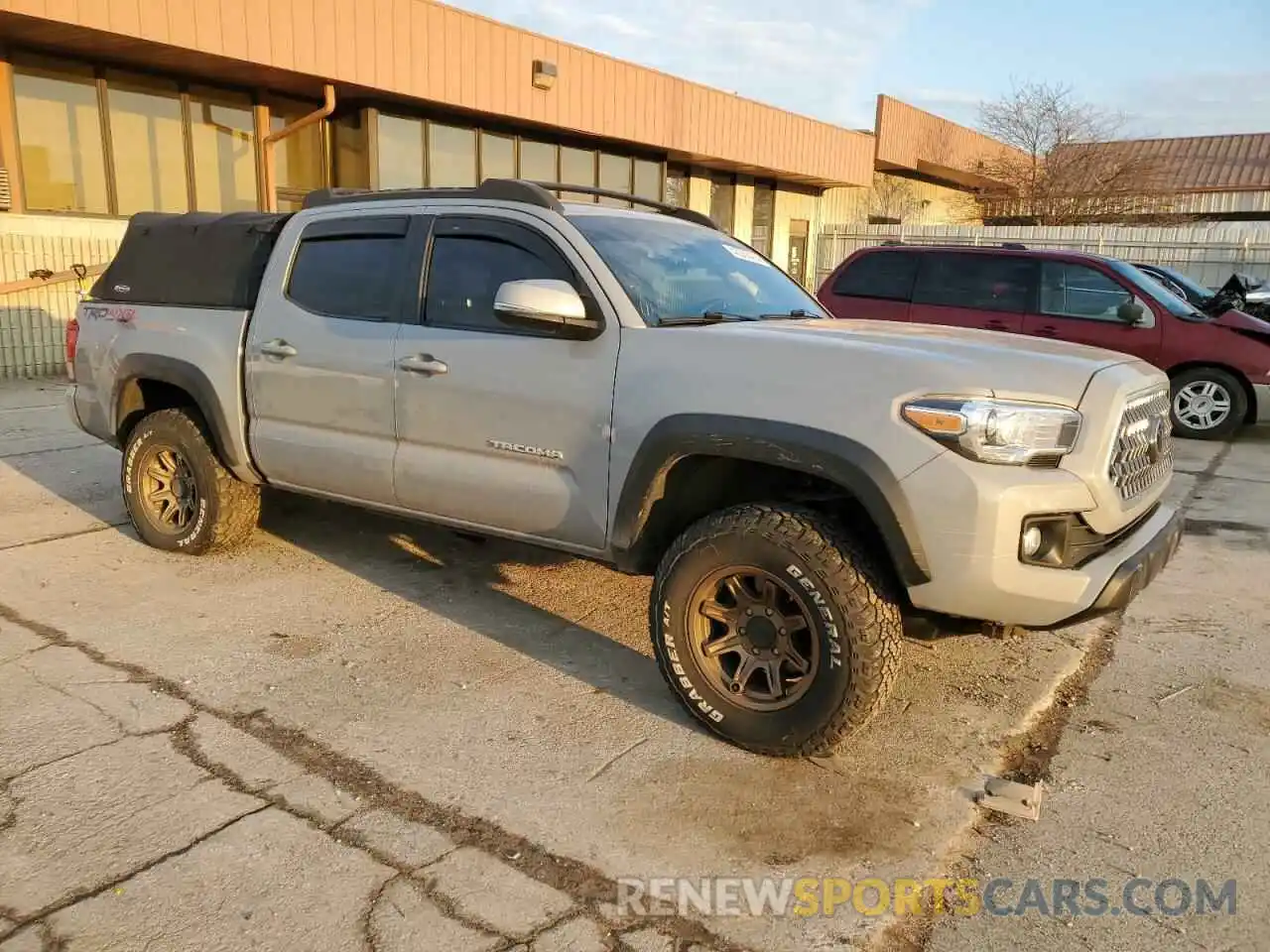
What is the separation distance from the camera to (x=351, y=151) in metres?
15.1

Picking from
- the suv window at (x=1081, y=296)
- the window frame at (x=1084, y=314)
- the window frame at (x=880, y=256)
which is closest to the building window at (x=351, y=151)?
the window frame at (x=880, y=256)

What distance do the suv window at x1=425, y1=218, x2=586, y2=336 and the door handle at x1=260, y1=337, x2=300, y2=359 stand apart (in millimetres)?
839

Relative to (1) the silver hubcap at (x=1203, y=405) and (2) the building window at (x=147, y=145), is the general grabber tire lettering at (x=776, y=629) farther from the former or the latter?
(2) the building window at (x=147, y=145)

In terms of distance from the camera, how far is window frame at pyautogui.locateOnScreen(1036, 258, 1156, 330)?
9.68 m

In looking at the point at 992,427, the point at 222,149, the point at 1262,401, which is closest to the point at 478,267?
the point at 992,427

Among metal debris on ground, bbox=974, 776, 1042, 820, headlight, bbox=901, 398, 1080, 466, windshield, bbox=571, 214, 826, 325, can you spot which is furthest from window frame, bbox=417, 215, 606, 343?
metal debris on ground, bbox=974, 776, 1042, 820

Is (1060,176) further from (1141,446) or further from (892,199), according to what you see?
(1141,446)

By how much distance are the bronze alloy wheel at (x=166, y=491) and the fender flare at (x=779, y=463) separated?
2.94 metres

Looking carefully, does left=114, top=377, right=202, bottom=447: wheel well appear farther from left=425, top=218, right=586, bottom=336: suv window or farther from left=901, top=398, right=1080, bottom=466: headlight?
left=901, top=398, right=1080, bottom=466: headlight

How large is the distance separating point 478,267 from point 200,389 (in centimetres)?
180

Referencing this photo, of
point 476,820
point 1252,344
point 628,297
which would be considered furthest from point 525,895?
point 1252,344

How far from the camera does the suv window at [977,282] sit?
32.3 ft

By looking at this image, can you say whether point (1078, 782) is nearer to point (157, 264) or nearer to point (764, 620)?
point (764, 620)

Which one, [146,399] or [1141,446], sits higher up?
[1141,446]
